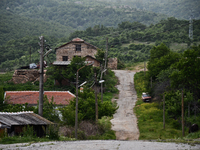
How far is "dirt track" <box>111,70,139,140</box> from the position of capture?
29.5m

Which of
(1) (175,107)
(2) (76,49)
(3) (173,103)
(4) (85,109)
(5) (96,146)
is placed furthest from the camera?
(2) (76,49)

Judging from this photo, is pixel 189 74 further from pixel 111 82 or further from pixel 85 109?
pixel 111 82

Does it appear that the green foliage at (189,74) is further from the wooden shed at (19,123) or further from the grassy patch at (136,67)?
the grassy patch at (136,67)

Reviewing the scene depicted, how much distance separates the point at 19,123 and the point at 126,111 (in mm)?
20702

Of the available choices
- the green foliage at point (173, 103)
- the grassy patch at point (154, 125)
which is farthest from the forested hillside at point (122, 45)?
the green foliage at point (173, 103)

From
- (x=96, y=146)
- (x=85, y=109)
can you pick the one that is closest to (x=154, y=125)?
(x=85, y=109)

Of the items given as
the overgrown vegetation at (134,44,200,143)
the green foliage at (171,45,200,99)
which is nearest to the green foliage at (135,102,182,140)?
the overgrown vegetation at (134,44,200,143)

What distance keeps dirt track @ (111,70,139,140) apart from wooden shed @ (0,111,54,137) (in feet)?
27.1

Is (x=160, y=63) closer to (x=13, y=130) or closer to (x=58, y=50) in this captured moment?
(x=58, y=50)

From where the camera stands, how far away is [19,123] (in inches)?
813

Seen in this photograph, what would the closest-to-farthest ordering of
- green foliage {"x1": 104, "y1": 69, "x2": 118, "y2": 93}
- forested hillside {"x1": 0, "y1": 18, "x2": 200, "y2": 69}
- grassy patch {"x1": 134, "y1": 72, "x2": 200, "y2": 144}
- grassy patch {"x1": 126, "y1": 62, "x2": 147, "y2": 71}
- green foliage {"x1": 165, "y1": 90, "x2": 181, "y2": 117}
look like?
grassy patch {"x1": 134, "y1": 72, "x2": 200, "y2": 144} → green foliage {"x1": 165, "y1": 90, "x2": 181, "y2": 117} → green foliage {"x1": 104, "y1": 69, "x2": 118, "y2": 93} → grassy patch {"x1": 126, "y1": 62, "x2": 147, "y2": 71} → forested hillside {"x1": 0, "y1": 18, "x2": 200, "y2": 69}

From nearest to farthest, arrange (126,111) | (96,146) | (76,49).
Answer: (96,146)
(126,111)
(76,49)

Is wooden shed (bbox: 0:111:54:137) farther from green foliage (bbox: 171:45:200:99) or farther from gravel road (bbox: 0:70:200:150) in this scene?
green foliage (bbox: 171:45:200:99)

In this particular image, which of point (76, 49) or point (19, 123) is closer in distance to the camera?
point (19, 123)
